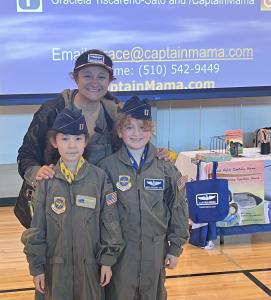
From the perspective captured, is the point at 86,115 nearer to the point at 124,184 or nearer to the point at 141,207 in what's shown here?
the point at 124,184

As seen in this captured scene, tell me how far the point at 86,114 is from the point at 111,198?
1.38ft

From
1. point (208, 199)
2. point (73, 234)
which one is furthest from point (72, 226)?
point (208, 199)

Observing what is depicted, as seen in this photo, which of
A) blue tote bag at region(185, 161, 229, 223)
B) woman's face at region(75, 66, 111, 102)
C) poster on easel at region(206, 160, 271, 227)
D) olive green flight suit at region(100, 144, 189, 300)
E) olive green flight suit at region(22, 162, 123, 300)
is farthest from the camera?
poster on easel at region(206, 160, 271, 227)

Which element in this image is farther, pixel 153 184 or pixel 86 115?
pixel 86 115

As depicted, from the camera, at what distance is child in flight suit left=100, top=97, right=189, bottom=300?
7.24ft

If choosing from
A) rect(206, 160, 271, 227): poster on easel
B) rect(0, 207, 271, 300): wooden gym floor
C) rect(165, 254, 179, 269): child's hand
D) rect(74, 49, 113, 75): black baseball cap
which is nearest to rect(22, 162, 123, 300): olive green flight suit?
rect(165, 254, 179, 269): child's hand

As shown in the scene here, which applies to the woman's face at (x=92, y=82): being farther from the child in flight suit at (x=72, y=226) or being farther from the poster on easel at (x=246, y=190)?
the poster on easel at (x=246, y=190)

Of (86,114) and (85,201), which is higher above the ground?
(86,114)

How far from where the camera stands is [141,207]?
220 centimetres

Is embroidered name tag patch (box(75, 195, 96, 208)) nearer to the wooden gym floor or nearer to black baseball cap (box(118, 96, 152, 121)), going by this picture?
black baseball cap (box(118, 96, 152, 121))

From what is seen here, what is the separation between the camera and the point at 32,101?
473 centimetres

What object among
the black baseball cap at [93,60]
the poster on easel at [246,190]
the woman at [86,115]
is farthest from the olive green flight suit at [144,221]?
the poster on easel at [246,190]

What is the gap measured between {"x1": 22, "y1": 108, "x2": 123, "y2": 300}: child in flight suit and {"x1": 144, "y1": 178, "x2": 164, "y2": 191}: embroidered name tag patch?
15 centimetres

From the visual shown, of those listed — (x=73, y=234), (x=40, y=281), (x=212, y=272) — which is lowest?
(x=212, y=272)
